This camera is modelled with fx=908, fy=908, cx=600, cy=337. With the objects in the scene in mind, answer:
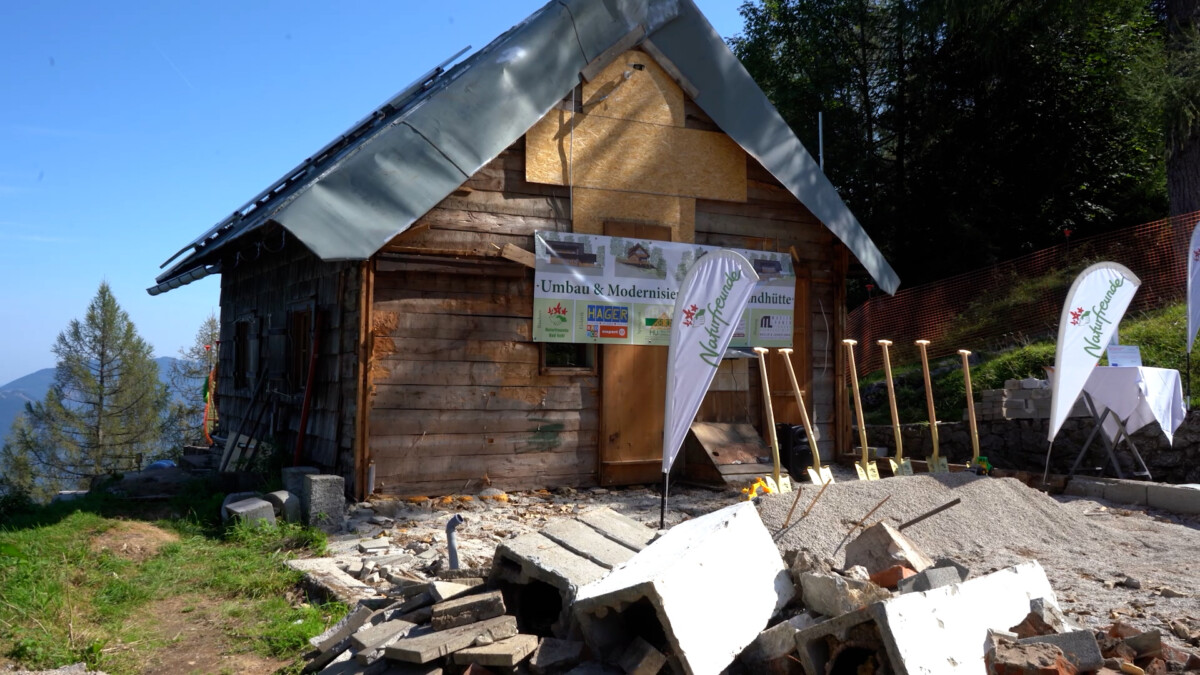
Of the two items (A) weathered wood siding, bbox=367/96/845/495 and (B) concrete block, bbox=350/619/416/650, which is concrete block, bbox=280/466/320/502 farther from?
(B) concrete block, bbox=350/619/416/650

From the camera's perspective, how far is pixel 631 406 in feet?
36.0

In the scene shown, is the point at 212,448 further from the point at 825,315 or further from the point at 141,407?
the point at 141,407

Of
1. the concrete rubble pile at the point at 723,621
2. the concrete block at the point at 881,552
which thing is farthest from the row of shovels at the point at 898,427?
the concrete rubble pile at the point at 723,621

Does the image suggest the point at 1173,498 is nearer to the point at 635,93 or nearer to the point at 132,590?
the point at 635,93

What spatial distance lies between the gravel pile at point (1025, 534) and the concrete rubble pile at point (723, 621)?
1.38 meters

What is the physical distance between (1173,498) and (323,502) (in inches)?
330

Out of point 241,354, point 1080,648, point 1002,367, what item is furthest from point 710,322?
point 1002,367

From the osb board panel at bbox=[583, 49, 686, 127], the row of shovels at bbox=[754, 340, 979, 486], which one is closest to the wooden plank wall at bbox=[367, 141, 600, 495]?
the osb board panel at bbox=[583, 49, 686, 127]

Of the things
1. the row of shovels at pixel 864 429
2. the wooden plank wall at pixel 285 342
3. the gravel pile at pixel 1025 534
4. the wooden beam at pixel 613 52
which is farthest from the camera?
the wooden beam at pixel 613 52

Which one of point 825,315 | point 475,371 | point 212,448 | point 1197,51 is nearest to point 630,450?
point 475,371

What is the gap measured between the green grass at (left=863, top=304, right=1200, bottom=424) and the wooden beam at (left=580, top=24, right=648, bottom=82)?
736 centimetres

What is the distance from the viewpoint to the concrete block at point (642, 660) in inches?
158

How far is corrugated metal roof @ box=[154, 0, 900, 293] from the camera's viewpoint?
8.88m

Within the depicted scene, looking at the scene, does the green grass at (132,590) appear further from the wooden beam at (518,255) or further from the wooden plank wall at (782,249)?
the wooden plank wall at (782,249)
